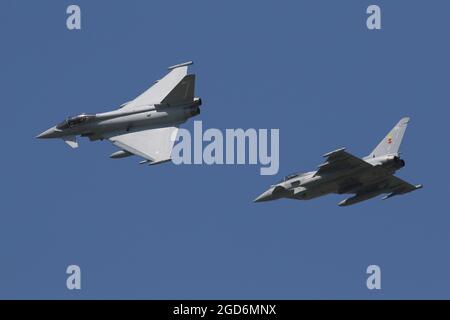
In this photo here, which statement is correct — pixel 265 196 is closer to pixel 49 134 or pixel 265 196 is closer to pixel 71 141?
pixel 71 141

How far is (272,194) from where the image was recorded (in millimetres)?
53750

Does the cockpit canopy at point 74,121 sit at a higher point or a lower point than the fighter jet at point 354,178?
higher

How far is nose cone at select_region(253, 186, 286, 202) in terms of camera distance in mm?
53594

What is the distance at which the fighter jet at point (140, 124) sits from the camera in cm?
5300

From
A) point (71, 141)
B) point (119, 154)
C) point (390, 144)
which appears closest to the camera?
point (71, 141)

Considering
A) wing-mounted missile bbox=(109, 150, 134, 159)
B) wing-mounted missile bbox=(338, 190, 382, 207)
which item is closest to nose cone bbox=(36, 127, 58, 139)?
wing-mounted missile bbox=(109, 150, 134, 159)

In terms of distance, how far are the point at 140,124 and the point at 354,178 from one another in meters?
8.96

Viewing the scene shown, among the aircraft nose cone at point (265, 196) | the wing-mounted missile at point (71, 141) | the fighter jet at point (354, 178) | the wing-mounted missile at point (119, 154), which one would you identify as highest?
the wing-mounted missile at point (71, 141)

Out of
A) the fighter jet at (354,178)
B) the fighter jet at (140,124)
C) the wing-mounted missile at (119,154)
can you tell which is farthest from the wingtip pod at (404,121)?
the wing-mounted missile at (119,154)

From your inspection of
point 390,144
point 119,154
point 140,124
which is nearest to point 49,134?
point 119,154

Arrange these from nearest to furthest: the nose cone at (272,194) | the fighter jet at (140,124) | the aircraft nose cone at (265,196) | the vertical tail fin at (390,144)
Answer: the fighter jet at (140,124) < the vertical tail fin at (390,144) < the nose cone at (272,194) < the aircraft nose cone at (265,196)

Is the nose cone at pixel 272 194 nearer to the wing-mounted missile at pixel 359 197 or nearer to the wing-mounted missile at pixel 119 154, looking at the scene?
the wing-mounted missile at pixel 359 197

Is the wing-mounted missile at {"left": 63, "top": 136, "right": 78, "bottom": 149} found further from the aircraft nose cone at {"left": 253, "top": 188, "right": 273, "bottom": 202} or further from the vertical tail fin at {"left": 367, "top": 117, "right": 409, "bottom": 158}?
the vertical tail fin at {"left": 367, "top": 117, "right": 409, "bottom": 158}

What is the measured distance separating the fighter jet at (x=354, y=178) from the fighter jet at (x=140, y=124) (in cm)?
466
